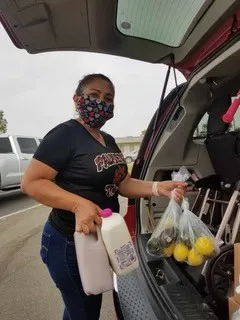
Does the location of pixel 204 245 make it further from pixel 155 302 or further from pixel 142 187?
pixel 142 187

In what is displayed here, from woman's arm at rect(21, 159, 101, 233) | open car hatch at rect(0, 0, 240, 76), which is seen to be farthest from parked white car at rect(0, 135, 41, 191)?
woman's arm at rect(21, 159, 101, 233)

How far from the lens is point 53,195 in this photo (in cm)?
158

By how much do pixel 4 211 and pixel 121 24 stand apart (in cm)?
721

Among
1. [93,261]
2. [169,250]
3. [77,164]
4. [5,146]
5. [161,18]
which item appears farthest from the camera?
[5,146]

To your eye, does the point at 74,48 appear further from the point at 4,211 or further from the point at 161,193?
the point at 4,211

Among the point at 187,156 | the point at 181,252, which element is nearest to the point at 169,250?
the point at 181,252

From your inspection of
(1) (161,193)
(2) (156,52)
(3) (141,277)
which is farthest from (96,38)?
(3) (141,277)

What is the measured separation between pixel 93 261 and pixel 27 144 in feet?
35.4

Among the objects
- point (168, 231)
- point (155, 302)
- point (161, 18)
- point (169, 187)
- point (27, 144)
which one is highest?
point (161, 18)

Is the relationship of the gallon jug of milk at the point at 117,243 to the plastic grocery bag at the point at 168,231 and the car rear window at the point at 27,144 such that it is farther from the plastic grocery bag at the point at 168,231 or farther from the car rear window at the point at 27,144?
the car rear window at the point at 27,144

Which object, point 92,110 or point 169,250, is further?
point 169,250

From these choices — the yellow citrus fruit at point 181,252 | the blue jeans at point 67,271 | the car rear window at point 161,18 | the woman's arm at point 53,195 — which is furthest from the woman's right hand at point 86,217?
the car rear window at point 161,18

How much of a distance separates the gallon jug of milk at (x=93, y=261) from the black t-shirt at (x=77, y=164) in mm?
367

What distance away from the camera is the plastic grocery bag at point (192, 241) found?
1.84 metres
